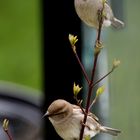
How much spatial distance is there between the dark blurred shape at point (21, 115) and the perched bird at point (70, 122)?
3.16 meters

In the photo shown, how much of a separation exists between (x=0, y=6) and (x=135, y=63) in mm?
6822

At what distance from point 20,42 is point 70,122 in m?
7.40

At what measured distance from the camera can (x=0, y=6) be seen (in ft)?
33.2

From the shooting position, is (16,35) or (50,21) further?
(16,35)

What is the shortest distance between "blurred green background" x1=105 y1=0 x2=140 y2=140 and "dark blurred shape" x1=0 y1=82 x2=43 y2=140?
2283mm

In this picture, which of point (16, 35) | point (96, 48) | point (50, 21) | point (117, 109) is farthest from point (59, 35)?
point (16, 35)

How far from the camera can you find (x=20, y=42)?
9898 mm

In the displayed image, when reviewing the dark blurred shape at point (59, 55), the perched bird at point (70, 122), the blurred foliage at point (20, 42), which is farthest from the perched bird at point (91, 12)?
the blurred foliage at point (20, 42)

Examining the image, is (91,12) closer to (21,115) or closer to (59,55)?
(59,55)

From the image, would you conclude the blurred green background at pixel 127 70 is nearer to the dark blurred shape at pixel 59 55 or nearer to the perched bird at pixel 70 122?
the perched bird at pixel 70 122

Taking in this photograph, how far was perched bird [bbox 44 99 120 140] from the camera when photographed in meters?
2.33

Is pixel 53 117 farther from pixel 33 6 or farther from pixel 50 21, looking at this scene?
pixel 33 6

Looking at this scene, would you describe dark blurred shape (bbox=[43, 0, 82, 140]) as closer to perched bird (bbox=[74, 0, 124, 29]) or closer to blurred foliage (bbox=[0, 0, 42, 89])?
perched bird (bbox=[74, 0, 124, 29])

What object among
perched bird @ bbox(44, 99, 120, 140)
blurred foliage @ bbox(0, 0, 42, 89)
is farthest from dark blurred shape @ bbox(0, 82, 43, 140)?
perched bird @ bbox(44, 99, 120, 140)
